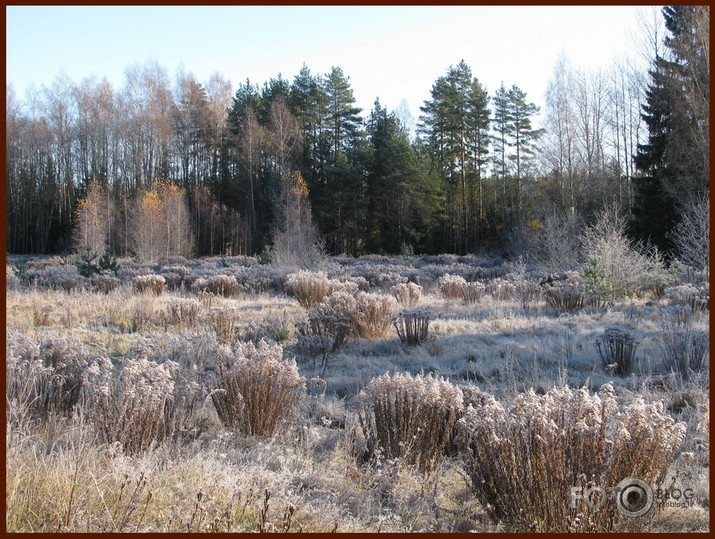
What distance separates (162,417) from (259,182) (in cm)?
3783

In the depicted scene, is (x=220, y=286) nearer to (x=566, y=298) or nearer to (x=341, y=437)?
(x=566, y=298)

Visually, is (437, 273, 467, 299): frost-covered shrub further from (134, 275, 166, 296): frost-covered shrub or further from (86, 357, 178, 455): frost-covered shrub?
(86, 357, 178, 455): frost-covered shrub

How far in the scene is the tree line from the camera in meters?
30.0

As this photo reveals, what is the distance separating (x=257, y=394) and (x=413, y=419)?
1296 mm

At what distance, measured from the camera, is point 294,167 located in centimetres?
3884

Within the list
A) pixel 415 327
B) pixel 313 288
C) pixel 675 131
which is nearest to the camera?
pixel 415 327

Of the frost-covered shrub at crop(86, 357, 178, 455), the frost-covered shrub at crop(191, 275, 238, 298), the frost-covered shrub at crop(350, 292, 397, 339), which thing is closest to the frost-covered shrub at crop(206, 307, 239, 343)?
the frost-covered shrub at crop(350, 292, 397, 339)

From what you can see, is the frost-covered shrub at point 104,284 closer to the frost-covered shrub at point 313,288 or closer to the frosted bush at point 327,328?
the frost-covered shrub at point 313,288

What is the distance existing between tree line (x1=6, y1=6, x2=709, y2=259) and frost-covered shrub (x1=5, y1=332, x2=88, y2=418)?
21.0 m

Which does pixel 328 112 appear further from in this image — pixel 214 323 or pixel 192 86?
pixel 214 323

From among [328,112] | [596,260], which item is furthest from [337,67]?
[596,260]

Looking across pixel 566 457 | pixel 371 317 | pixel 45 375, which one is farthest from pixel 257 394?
pixel 371 317

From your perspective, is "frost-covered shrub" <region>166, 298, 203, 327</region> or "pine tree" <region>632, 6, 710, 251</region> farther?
"pine tree" <region>632, 6, 710, 251</region>

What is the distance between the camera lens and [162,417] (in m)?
3.78
